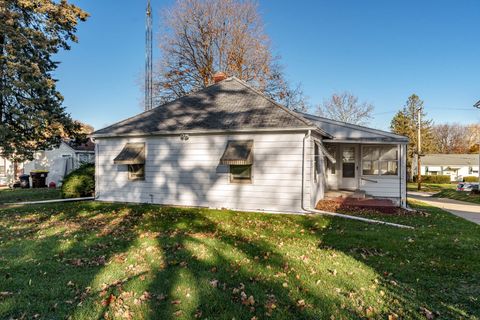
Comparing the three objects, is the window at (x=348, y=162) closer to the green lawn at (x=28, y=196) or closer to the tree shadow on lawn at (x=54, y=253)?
the tree shadow on lawn at (x=54, y=253)

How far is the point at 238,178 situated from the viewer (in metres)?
10.8

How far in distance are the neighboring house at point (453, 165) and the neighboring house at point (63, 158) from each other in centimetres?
5098

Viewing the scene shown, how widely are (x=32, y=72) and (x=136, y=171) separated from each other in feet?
30.8

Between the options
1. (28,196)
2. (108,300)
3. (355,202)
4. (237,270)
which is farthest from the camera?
(28,196)

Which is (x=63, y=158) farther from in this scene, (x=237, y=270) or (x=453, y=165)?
(x=453, y=165)

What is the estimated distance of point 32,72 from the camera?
1600 cm

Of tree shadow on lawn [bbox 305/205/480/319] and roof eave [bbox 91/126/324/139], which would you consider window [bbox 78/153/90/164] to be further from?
tree shadow on lawn [bbox 305/205/480/319]

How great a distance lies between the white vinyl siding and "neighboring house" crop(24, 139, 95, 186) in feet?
46.5

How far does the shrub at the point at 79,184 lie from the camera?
13258 millimetres

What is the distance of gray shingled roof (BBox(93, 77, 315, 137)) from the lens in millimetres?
10469

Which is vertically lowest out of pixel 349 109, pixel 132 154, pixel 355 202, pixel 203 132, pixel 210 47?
pixel 355 202

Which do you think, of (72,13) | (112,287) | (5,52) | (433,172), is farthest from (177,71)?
(433,172)

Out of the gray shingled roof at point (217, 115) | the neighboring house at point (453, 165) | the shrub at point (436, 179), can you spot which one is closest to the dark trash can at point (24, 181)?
the gray shingled roof at point (217, 115)

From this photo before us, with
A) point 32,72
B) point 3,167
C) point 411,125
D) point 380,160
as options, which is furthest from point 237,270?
point 411,125
